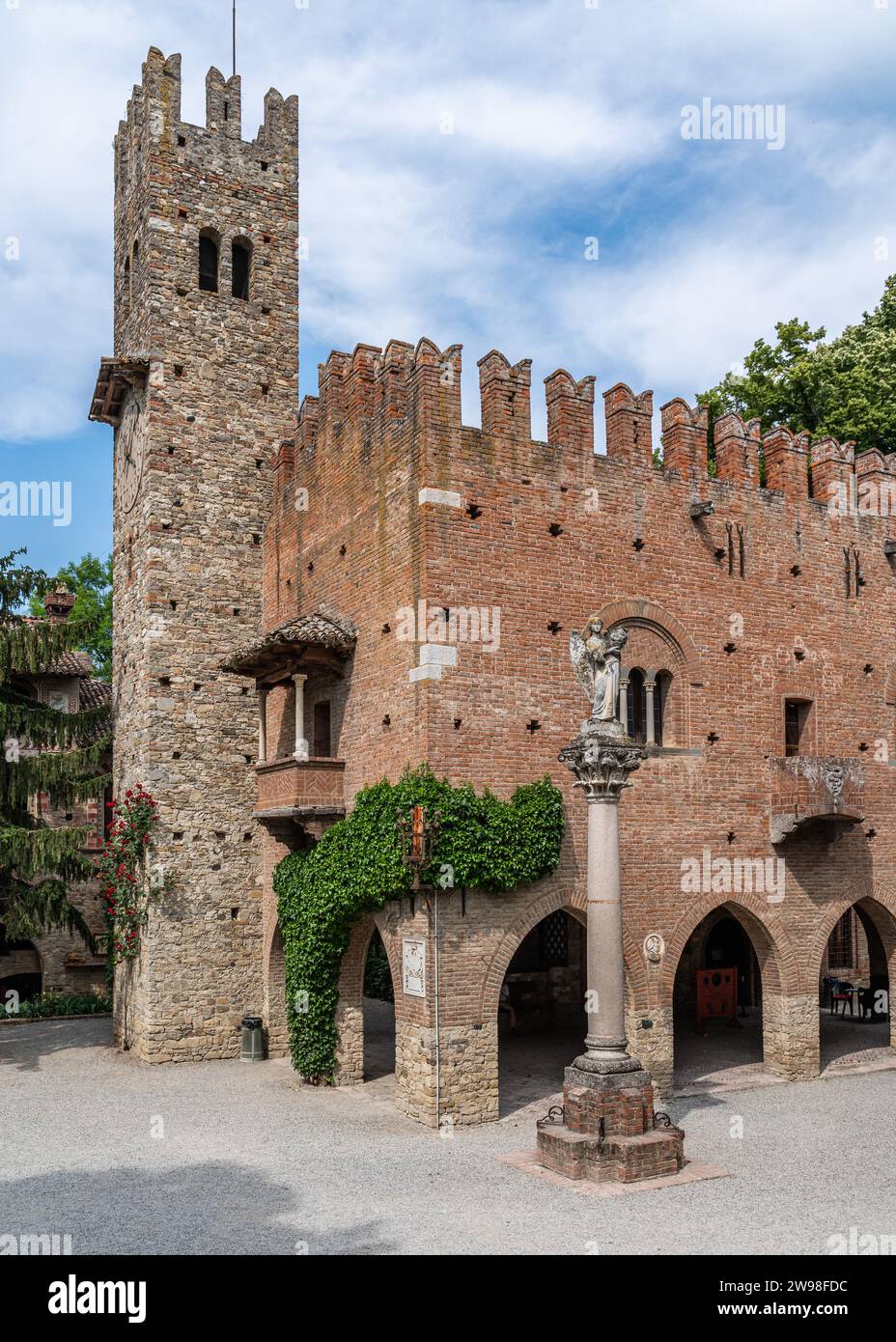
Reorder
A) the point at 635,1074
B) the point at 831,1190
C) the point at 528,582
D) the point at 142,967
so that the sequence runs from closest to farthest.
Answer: the point at 831,1190, the point at 635,1074, the point at 528,582, the point at 142,967

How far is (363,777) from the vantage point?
1703cm

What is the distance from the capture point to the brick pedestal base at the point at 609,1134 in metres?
12.1

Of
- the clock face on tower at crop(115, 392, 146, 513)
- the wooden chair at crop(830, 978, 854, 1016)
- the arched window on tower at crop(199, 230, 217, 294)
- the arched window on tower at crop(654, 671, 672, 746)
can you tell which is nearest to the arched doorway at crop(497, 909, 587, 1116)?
the arched window on tower at crop(654, 671, 672, 746)

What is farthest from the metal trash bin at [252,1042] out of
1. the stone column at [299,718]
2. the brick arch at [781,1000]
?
the brick arch at [781,1000]

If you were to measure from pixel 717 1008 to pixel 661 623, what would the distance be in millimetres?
9795

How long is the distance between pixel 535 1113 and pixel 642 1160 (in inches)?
137

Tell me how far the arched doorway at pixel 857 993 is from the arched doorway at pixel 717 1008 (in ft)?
4.58

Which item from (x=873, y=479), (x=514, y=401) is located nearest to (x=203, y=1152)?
(x=514, y=401)

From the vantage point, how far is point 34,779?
20797mm

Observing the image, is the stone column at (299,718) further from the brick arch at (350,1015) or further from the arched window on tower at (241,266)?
the arched window on tower at (241,266)

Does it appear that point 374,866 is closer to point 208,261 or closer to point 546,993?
point 546,993

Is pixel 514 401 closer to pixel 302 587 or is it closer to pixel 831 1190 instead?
pixel 302 587

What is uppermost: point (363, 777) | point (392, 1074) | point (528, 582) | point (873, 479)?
point (873, 479)

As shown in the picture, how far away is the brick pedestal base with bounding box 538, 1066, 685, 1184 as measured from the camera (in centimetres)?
1207
